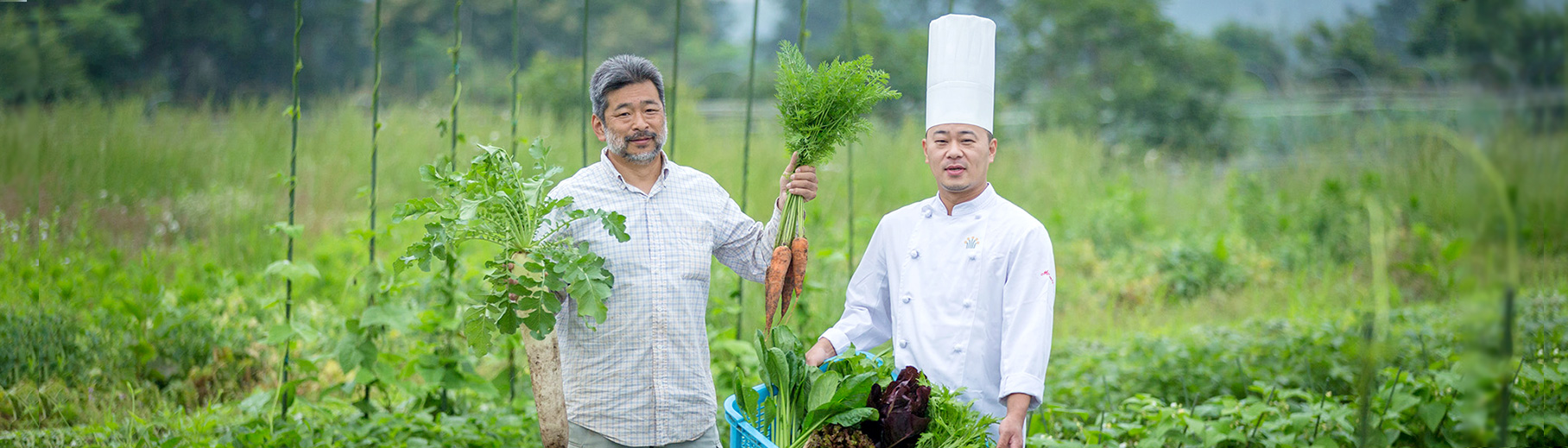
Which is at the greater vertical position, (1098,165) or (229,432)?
(1098,165)

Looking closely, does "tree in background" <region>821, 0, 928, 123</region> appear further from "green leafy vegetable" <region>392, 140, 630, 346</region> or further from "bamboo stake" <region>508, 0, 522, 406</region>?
"green leafy vegetable" <region>392, 140, 630, 346</region>

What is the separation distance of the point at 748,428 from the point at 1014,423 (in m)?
0.60

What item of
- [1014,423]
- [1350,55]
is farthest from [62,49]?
[1350,55]

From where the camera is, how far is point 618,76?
2350 mm

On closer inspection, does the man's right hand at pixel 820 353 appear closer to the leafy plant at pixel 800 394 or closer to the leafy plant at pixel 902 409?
the leafy plant at pixel 800 394

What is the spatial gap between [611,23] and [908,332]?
1852 cm

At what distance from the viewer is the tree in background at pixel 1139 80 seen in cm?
1370

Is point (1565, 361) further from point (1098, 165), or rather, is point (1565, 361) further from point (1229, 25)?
point (1229, 25)

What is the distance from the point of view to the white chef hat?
2359 mm

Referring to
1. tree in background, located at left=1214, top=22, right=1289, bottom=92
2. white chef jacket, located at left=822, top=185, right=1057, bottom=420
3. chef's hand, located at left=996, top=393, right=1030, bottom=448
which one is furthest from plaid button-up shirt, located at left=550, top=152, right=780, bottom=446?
tree in background, located at left=1214, top=22, right=1289, bottom=92

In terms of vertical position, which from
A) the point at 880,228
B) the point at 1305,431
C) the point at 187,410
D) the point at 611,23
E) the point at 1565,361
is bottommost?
the point at 187,410

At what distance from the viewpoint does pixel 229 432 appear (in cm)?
328

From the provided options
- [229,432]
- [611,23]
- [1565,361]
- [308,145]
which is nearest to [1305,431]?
[1565,361]

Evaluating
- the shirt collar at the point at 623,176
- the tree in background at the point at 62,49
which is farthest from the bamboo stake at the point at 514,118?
the tree in background at the point at 62,49
